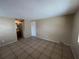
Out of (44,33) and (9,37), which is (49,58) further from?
(9,37)

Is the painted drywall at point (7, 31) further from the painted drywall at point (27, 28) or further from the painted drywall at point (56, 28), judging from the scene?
the painted drywall at point (56, 28)

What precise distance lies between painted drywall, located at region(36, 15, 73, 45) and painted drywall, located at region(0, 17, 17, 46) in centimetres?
249

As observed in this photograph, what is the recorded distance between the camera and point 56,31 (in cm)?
384

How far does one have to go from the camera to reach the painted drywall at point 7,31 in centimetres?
334

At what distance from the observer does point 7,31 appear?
11.9 ft

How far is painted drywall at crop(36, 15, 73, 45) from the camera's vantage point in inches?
129

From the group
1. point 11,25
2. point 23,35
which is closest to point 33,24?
point 23,35

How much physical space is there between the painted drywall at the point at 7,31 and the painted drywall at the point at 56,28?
2.49 meters

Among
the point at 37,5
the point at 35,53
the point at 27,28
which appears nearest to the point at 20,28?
the point at 27,28

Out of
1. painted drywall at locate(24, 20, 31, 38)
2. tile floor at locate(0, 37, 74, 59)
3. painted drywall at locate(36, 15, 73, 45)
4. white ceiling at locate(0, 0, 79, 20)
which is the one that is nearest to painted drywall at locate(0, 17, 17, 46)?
tile floor at locate(0, 37, 74, 59)

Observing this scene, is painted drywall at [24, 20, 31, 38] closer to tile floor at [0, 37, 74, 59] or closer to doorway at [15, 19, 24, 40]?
doorway at [15, 19, 24, 40]

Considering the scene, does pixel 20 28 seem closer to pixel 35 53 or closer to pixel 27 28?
pixel 27 28

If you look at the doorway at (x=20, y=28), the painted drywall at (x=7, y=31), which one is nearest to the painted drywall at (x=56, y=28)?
the doorway at (x=20, y=28)

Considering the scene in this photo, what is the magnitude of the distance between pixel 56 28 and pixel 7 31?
3.86 m
